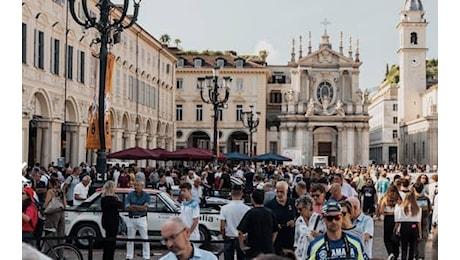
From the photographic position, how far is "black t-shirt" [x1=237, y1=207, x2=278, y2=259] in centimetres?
930

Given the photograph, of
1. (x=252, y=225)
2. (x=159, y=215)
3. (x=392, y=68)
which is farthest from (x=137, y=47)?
(x=392, y=68)

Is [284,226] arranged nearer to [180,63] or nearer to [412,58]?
[180,63]

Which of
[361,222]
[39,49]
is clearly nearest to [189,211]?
[361,222]

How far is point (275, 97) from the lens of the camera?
88875mm

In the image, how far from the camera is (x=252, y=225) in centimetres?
937

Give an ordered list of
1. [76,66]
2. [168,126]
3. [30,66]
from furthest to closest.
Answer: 1. [168,126]
2. [76,66]
3. [30,66]

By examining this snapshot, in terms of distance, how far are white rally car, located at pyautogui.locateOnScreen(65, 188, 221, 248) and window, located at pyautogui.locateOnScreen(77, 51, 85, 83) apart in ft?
67.7

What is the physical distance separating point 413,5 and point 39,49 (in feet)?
227

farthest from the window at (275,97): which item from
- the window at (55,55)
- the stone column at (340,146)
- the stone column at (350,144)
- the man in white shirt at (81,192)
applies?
the man in white shirt at (81,192)

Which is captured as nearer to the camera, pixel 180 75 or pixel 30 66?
pixel 30 66

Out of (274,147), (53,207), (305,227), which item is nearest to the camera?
(305,227)

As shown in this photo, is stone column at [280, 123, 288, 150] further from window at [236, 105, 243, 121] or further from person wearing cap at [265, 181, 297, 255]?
person wearing cap at [265, 181, 297, 255]
